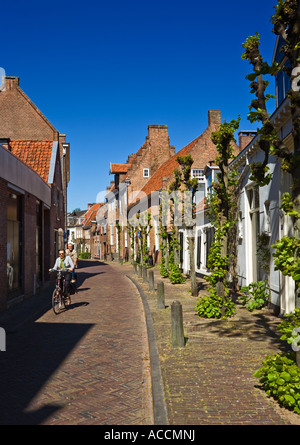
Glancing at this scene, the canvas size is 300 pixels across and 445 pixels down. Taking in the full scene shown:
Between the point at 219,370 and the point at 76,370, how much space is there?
219 cm

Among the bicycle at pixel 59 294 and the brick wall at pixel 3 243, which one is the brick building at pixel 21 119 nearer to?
the brick wall at pixel 3 243

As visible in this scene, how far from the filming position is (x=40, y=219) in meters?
19.0

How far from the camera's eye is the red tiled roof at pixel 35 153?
2097 cm

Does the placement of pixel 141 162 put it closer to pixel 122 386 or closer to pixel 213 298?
pixel 213 298

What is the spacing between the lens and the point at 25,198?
14.9m

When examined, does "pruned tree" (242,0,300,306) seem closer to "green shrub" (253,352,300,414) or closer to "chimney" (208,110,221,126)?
"green shrub" (253,352,300,414)

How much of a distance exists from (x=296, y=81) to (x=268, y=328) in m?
5.45

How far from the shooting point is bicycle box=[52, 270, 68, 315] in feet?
38.2

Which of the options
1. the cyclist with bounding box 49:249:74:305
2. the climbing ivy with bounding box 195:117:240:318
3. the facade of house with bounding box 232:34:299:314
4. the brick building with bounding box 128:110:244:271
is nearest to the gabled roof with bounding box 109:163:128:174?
the brick building with bounding box 128:110:244:271

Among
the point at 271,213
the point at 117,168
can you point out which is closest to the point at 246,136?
the point at 271,213

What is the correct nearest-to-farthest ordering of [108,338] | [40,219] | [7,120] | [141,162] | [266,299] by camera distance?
[108,338]
[266,299]
[40,219]
[7,120]
[141,162]

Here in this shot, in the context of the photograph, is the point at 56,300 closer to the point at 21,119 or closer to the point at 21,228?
the point at 21,228

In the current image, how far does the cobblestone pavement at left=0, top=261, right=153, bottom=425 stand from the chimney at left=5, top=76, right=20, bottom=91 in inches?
941


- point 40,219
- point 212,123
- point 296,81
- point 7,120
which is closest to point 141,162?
point 212,123
